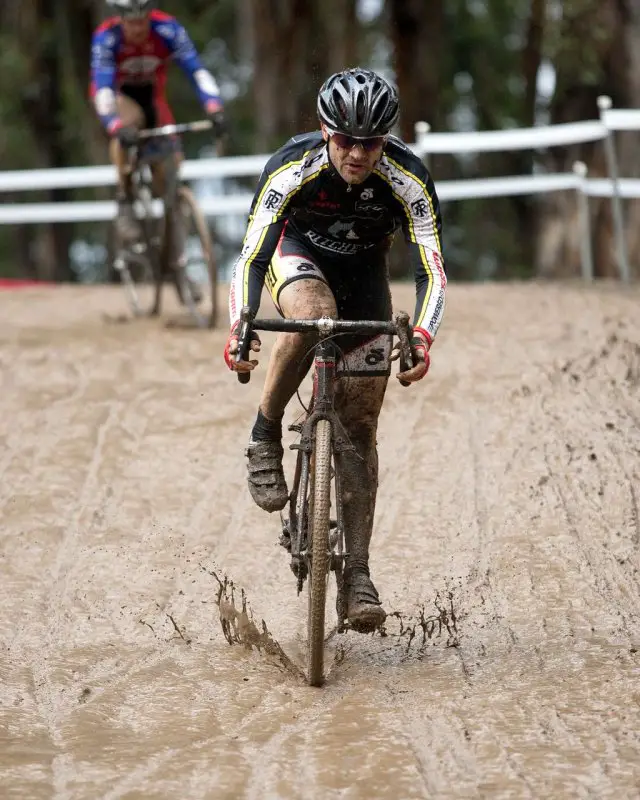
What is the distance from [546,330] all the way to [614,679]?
21.0ft

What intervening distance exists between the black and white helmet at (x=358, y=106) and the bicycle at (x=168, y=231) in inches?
221

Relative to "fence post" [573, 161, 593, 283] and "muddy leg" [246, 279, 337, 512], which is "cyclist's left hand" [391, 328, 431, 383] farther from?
"fence post" [573, 161, 593, 283]

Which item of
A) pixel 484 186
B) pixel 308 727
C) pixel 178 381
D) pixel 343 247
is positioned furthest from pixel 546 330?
pixel 308 727

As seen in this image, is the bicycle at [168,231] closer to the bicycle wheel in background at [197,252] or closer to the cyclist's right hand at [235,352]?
the bicycle wheel in background at [197,252]

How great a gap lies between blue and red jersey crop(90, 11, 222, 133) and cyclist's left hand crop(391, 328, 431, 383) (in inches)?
246

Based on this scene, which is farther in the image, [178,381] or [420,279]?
[178,381]

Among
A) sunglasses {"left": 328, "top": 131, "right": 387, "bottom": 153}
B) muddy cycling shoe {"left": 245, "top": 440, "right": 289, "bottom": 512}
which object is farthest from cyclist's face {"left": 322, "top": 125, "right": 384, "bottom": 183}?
muddy cycling shoe {"left": 245, "top": 440, "right": 289, "bottom": 512}

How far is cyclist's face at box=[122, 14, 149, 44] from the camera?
450 inches

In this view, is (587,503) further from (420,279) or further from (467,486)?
(420,279)

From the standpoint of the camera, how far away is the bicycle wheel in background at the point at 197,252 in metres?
11.4

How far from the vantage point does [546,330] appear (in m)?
11.8

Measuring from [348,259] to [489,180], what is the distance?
9.92m

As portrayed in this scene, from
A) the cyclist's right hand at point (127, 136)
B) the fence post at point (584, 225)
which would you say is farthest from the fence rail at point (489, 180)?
the cyclist's right hand at point (127, 136)

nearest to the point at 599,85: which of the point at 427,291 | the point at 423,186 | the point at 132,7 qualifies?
the point at 132,7
